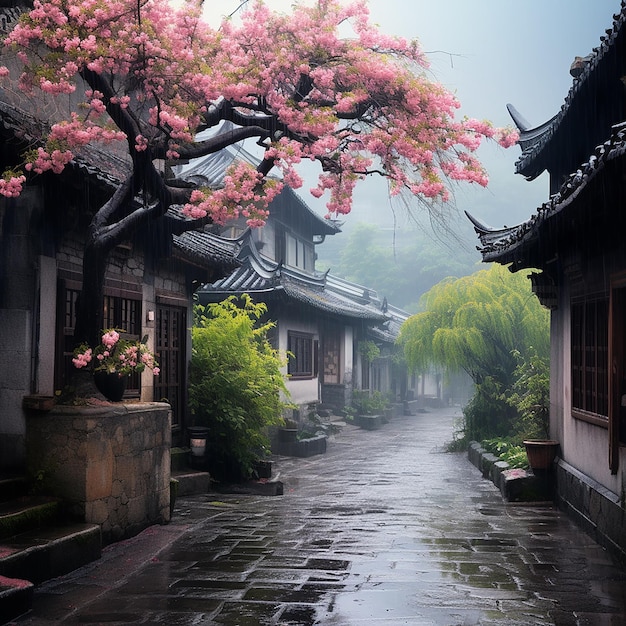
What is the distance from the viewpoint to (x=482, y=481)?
1493cm

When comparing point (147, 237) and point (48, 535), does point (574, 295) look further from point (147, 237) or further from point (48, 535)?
point (48, 535)

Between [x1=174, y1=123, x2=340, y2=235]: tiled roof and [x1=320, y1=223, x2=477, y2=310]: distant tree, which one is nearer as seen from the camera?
[x1=174, y1=123, x2=340, y2=235]: tiled roof

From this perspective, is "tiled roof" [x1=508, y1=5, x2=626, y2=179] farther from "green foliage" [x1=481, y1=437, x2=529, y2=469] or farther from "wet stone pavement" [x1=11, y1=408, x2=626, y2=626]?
"wet stone pavement" [x1=11, y1=408, x2=626, y2=626]

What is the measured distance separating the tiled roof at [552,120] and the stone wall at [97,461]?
582 cm

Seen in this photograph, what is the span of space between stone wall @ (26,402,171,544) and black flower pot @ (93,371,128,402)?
0.21 metres

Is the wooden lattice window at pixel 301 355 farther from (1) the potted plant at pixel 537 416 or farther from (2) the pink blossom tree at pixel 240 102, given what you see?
(2) the pink blossom tree at pixel 240 102

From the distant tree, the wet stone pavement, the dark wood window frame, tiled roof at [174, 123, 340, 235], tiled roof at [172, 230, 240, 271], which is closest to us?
the wet stone pavement

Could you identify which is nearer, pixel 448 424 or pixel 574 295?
pixel 574 295

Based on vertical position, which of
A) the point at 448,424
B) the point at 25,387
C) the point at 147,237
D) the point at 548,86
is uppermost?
the point at 548,86

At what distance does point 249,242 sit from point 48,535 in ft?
50.8

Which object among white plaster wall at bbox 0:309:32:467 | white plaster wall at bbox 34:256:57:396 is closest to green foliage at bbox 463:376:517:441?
white plaster wall at bbox 34:256:57:396

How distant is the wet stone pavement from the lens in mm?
5676

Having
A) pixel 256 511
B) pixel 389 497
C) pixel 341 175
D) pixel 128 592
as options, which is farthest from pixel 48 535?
pixel 389 497

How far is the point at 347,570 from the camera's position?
6953 mm
